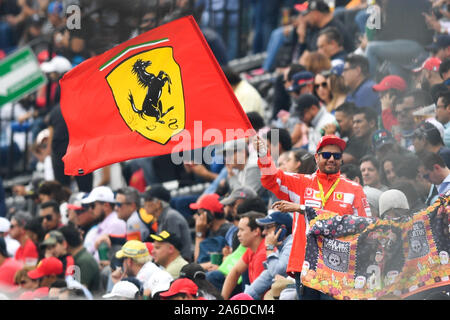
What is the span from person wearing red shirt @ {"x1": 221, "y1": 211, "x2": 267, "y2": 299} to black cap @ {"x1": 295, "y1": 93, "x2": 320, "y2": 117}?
193cm

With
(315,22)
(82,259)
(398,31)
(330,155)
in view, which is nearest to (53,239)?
(82,259)

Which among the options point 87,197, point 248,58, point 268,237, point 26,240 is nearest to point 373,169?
point 268,237

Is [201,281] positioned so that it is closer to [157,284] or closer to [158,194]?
[157,284]

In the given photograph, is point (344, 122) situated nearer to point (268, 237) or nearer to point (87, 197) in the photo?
point (268, 237)

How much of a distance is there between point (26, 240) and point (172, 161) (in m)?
2.07

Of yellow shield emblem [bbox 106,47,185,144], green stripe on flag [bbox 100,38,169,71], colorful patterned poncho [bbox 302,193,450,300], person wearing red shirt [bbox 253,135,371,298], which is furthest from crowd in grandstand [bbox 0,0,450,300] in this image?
green stripe on flag [bbox 100,38,169,71]

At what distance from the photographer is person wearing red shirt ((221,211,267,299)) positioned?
1055 cm

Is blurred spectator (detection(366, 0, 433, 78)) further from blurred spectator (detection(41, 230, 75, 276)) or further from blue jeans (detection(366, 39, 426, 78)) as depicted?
blurred spectator (detection(41, 230, 75, 276))

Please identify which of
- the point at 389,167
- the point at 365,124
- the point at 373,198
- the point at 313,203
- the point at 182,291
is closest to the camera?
the point at 313,203

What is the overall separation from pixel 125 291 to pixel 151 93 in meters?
1.95

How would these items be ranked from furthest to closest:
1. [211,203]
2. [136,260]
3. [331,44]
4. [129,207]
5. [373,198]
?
[331,44] < [129,207] < [211,203] < [136,260] < [373,198]

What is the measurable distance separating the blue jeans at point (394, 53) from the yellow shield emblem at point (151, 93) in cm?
376

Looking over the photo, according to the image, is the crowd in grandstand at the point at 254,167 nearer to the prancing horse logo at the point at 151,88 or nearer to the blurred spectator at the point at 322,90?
the blurred spectator at the point at 322,90

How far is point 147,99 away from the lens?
9.70m
